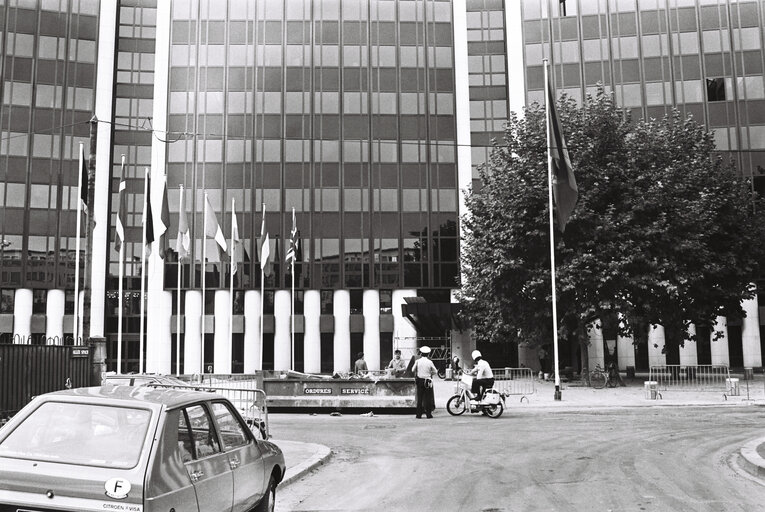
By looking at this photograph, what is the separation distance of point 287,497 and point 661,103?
44.6 metres

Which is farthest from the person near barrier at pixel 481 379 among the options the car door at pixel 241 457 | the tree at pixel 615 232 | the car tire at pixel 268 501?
the car door at pixel 241 457

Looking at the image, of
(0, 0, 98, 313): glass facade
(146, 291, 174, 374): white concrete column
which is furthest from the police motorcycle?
(0, 0, 98, 313): glass facade

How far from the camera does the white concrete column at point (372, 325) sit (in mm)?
46781

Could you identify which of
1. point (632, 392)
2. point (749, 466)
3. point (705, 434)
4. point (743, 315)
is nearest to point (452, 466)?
point (749, 466)

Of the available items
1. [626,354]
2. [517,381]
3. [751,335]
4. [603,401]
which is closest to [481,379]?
[603,401]

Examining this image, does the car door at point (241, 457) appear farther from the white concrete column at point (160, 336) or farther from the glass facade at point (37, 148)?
the glass facade at point (37, 148)

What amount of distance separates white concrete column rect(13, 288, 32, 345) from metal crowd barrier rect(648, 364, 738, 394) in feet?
127

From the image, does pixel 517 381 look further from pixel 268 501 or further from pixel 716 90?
pixel 716 90

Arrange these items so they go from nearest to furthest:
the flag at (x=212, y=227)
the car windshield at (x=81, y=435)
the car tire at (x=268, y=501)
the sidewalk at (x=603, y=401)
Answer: the car windshield at (x=81, y=435)
the car tire at (x=268, y=501)
the sidewalk at (x=603, y=401)
the flag at (x=212, y=227)

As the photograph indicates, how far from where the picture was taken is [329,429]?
16516mm

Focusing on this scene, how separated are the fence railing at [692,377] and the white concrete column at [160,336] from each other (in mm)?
31363

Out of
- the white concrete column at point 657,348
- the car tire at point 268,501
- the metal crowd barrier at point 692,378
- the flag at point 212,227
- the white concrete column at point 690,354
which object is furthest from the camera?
the white concrete column at point 657,348

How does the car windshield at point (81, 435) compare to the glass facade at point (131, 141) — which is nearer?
the car windshield at point (81, 435)

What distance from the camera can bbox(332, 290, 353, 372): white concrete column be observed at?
154ft
